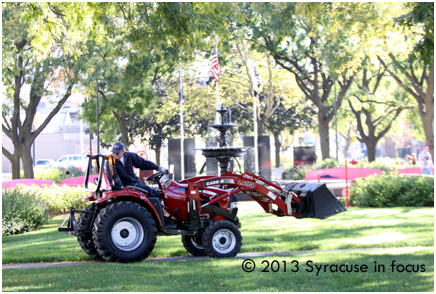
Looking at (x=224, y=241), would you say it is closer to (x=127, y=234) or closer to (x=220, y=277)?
(x=127, y=234)

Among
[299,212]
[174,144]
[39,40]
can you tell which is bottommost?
[299,212]

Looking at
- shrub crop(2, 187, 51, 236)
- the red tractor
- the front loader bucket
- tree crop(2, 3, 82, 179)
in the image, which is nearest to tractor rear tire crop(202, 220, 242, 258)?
the red tractor

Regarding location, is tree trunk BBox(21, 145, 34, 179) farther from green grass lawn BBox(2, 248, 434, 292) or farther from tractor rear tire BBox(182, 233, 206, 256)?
green grass lawn BBox(2, 248, 434, 292)

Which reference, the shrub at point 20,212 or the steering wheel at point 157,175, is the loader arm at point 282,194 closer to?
the steering wheel at point 157,175

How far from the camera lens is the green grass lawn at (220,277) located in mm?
6941

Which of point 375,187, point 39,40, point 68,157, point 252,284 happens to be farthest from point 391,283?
point 68,157

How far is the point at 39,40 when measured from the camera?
12.9 metres

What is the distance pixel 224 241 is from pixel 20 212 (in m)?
7.07

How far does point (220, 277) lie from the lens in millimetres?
7438

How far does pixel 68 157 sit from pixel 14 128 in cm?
3006

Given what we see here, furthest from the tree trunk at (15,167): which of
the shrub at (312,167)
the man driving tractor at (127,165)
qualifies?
the man driving tractor at (127,165)

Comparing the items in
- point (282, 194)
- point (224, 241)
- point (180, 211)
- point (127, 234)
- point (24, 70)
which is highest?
point (24, 70)

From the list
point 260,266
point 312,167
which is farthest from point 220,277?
point 312,167

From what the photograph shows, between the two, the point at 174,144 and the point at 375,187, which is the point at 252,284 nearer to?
the point at 375,187
